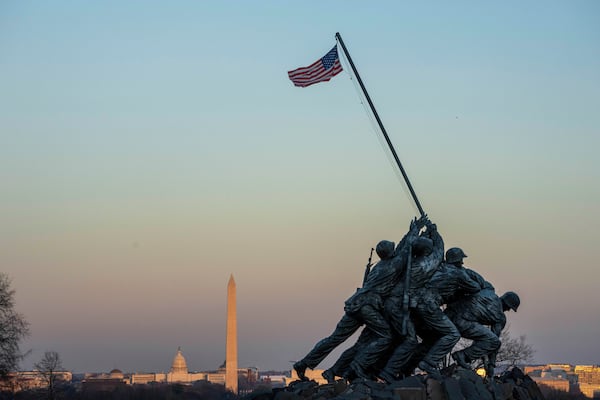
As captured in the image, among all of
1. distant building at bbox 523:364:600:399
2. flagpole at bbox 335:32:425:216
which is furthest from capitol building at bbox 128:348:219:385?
flagpole at bbox 335:32:425:216

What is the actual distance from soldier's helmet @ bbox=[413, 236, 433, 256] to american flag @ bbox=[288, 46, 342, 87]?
515 centimetres

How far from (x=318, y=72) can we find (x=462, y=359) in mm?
7341

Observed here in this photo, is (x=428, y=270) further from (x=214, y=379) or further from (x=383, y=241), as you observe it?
(x=214, y=379)

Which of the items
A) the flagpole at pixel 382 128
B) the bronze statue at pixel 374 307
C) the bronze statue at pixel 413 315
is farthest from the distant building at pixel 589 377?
the bronze statue at pixel 374 307

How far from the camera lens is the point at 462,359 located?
33094 mm

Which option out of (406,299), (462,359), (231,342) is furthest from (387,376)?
(231,342)

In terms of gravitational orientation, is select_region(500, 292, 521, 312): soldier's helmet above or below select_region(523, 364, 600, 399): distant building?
below

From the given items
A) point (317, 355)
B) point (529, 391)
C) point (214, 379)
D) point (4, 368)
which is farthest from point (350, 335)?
point (214, 379)

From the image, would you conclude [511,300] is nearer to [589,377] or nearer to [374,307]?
[374,307]

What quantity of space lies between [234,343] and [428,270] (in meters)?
52.7

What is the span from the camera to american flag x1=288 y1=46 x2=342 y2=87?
3584cm

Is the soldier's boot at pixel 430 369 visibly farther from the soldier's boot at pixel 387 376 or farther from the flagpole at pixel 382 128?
the flagpole at pixel 382 128

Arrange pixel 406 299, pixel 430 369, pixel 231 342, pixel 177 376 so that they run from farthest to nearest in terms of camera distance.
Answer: pixel 177 376 → pixel 231 342 → pixel 430 369 → pixel 406 299

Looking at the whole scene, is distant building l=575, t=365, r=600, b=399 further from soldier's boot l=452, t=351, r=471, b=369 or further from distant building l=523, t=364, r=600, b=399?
soldier's boot l=452, t=351, r=471, b=369
